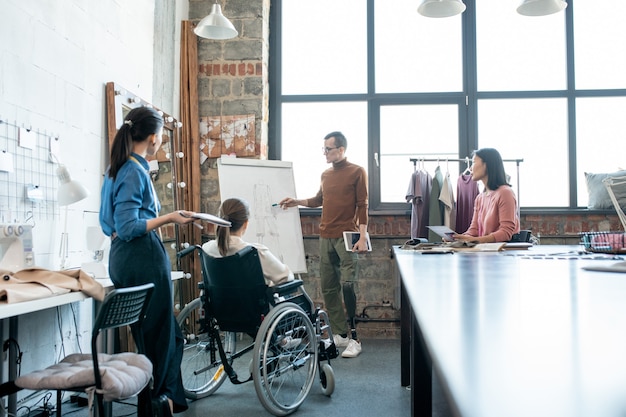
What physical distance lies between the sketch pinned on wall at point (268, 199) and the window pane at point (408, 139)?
93 cm

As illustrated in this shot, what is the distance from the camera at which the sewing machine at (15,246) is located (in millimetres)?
2121

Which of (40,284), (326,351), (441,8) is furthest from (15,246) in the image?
(441,8)

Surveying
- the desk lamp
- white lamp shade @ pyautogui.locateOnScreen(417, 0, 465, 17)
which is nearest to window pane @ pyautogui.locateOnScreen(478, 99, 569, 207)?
white lamp shade @ pyautogui.locateOnScreen(417, 0, 465, 17)

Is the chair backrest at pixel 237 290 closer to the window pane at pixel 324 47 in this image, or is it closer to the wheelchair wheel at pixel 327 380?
the wheelchair wheel at pixel 327 380

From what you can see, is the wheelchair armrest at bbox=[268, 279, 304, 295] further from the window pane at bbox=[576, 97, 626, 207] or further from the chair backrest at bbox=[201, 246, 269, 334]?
the window pane at bbox=[576, 97, 626, 207]

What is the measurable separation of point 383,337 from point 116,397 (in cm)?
305

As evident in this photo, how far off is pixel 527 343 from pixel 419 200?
12.4 ft

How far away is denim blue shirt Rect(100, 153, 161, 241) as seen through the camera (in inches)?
83.9

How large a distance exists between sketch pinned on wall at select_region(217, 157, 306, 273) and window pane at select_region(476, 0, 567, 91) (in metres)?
1.98

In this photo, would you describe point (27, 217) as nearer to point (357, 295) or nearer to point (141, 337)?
point (141, 337)

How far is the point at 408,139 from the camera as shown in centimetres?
482

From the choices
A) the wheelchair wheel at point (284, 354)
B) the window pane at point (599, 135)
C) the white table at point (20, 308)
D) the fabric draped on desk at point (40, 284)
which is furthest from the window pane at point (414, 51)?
the fabric draped on desk at point (40, 284)

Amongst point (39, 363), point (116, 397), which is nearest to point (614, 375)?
point (116, 397)

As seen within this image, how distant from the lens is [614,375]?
1.42ft
